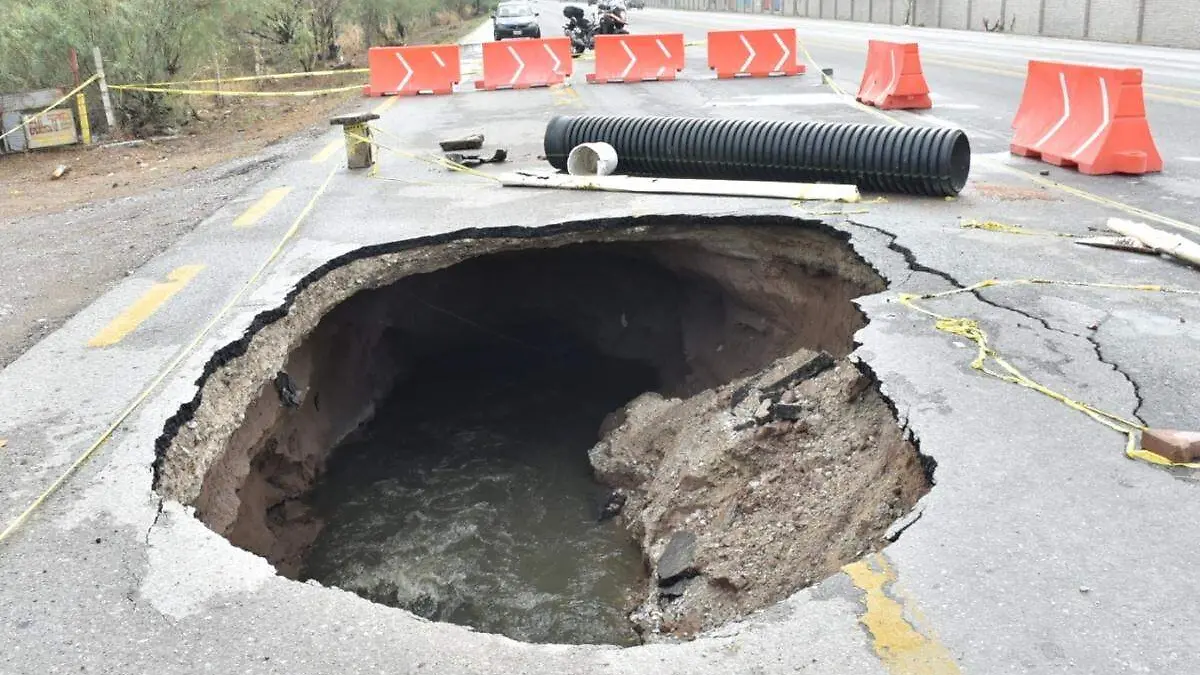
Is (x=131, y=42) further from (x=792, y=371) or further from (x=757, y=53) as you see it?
(x=792, y=371)

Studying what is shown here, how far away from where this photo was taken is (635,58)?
68.9ft

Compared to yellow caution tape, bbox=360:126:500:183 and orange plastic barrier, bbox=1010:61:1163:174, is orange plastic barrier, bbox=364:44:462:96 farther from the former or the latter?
orange plastic barrier, bbox=1010:61:1163:174

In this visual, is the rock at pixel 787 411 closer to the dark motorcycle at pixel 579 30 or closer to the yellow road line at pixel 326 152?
the yellow road line at pixel 326 152

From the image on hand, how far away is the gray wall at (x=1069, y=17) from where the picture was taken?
25.0 metres

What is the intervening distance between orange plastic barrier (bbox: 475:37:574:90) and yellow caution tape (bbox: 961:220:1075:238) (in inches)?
560

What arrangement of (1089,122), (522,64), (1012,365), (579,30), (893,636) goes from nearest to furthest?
(893,636) < (1012,365) < (1089,122) < (522,64) < (579,30)

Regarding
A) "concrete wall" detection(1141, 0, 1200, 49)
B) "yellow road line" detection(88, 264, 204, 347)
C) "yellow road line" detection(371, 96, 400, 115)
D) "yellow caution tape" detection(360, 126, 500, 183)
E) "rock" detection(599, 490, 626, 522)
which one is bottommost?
"rock" detection(599, 490, 626, 522)

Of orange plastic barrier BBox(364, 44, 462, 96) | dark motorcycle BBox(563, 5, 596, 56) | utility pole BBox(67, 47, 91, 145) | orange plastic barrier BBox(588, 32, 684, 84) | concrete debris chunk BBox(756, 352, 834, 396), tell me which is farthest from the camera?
dark motorcycle BBox(563, 5, 596, 56)

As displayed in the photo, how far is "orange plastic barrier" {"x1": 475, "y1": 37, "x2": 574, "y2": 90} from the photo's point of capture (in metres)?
20.4

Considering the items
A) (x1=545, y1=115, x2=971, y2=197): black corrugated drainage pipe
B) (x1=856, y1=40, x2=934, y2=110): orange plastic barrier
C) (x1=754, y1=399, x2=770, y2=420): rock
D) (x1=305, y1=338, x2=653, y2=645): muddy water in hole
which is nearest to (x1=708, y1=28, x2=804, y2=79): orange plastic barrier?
(x1=856, y1=40, x2=934, y2=110): orange plastic barrier

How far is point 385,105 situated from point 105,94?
182 inches

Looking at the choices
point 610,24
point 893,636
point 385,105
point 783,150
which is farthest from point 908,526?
point 610,24

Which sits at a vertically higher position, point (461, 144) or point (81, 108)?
point (81, 108)

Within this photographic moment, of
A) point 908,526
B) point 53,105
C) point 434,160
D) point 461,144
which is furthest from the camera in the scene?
point 53,105
